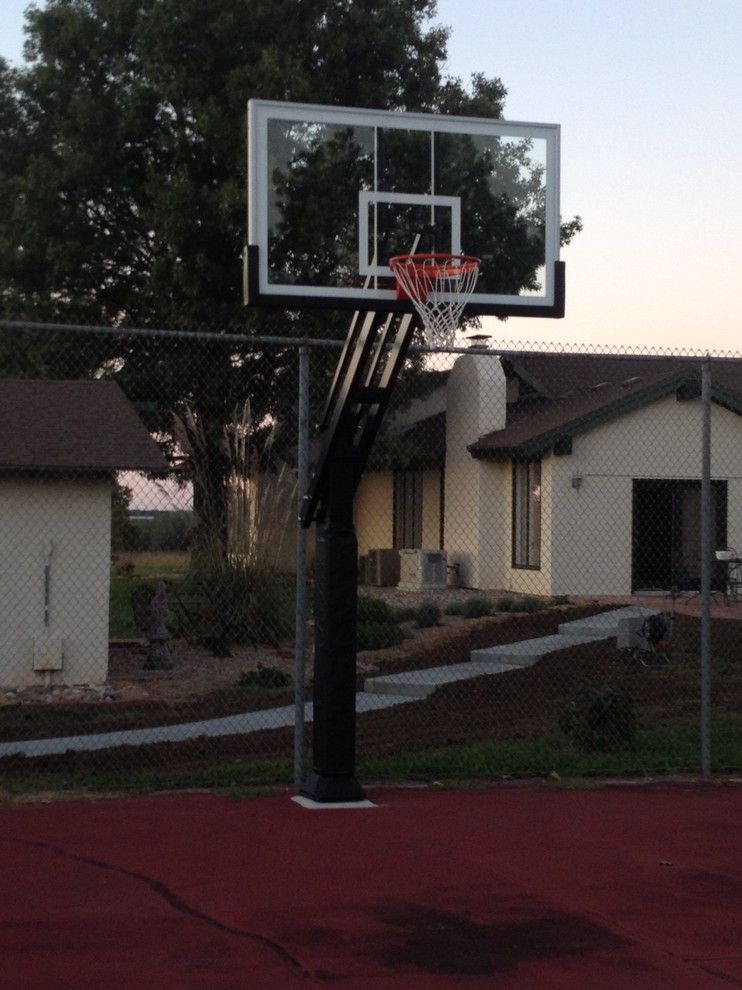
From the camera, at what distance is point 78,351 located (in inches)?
1102

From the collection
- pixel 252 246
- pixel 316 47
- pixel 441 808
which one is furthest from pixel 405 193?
pixel 316 47

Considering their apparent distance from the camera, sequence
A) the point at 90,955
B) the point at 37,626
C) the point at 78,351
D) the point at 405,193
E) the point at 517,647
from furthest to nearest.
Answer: the point at 78,351, the point at 517,647, the point at 37,626, the point at 405,193, the point at 90,955

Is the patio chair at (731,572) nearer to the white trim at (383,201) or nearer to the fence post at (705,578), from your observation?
the fence post at (705,578)

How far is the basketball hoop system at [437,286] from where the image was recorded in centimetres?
855

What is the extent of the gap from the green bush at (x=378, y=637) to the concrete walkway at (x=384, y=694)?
6.81ft

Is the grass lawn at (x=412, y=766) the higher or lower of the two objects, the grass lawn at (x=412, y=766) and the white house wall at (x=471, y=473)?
the lower

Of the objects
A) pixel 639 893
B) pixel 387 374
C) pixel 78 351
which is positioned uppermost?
pixel 78 351

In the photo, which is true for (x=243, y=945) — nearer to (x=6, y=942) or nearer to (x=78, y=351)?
(x=6, y=942)

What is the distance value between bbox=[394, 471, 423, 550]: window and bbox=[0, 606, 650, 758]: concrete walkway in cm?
965

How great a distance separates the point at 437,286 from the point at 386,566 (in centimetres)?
1968

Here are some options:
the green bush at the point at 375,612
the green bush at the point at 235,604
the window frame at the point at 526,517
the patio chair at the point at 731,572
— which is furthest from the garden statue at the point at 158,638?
the patio chair at the point at 731,572

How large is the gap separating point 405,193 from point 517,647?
31.1 ft

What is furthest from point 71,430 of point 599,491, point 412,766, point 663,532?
point 663,532

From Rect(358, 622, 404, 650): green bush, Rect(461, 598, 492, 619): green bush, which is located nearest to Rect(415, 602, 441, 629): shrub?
Rect(461, 598, 492, 619): green bush
